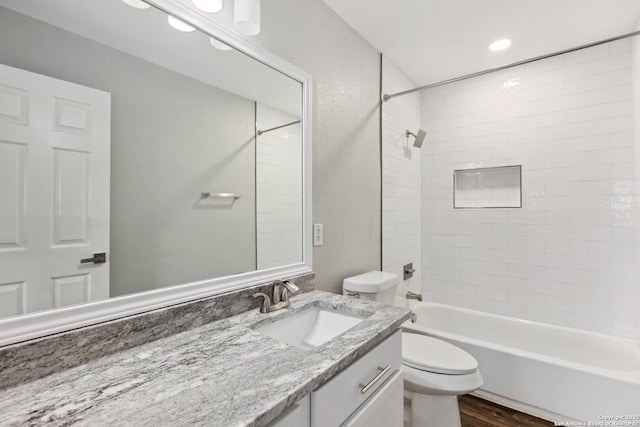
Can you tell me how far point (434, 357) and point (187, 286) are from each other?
1.27 meters

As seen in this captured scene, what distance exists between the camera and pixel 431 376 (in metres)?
1.44

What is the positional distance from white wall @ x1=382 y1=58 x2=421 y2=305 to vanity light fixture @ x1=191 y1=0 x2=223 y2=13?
1417 millimetres

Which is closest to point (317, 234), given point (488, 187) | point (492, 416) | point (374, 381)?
point (374, 381)

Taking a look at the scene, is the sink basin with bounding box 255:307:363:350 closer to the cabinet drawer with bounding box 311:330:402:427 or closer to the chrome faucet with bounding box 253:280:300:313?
the chrome faucet with bounding box 253:280:300:313

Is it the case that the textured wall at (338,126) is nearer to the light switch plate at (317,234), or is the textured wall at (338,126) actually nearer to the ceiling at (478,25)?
the light switch plate at (317,234)

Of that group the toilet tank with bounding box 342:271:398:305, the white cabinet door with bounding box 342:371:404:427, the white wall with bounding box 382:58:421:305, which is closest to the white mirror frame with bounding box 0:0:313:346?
the toilet tank with bounding box 342:271:398:305

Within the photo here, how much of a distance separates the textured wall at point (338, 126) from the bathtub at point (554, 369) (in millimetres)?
818

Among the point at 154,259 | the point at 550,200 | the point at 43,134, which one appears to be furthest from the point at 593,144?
the point at 43,134

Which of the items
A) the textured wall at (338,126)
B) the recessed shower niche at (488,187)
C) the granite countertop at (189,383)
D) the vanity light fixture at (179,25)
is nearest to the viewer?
the granite countertop at (189,383)

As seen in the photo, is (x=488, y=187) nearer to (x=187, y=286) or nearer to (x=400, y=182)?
(x=400, y=182)

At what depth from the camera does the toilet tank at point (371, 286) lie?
168cm

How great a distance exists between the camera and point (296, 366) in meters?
0.75

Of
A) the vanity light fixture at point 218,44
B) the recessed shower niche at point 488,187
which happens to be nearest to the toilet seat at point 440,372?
the recessed shower niche at point 488,187

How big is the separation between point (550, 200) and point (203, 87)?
100 inches
